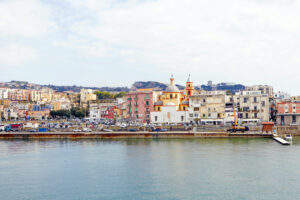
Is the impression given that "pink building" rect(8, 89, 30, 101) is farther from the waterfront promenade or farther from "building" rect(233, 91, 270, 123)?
"building" rect(233, 91, 270, 123)

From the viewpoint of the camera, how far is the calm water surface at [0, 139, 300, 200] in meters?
26.1

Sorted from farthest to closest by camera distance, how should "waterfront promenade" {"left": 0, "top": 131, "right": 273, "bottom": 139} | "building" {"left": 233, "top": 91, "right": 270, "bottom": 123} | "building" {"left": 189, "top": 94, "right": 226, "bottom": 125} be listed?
"building" {"left": 189, "top": 94, "right": 226, "bottom": 125} → "building" {"left": 233, "top": 91, "right": 270, "bottom": 123} → "waterfront promenade" {"left": 0, "top": 131, "right": 273, "bottom": 139}

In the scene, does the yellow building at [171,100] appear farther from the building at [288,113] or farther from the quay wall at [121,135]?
the building at [288,113]

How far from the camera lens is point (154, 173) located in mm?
31812

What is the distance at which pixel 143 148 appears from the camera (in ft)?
156

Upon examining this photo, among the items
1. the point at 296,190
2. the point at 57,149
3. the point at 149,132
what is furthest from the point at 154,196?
the point at 149,132

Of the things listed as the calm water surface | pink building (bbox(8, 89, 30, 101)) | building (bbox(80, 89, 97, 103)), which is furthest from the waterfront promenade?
pink building (bbox(8, 89, 30, 101))

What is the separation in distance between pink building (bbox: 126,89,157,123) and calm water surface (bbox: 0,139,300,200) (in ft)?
83.7

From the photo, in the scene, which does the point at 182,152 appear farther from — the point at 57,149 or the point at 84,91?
the point at 84,91

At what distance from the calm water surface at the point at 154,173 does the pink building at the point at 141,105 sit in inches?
1004

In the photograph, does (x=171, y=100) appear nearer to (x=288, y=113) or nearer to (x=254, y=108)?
(x=254, y=108)

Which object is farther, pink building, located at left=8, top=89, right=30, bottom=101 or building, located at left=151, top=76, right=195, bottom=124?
pink building, located at left=8, top=89, right=30, bottom=101

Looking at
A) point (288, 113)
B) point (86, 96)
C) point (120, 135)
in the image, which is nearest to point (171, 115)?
point (120, 135)

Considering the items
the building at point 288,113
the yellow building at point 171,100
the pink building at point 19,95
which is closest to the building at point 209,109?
the yellow building at point 171,100
